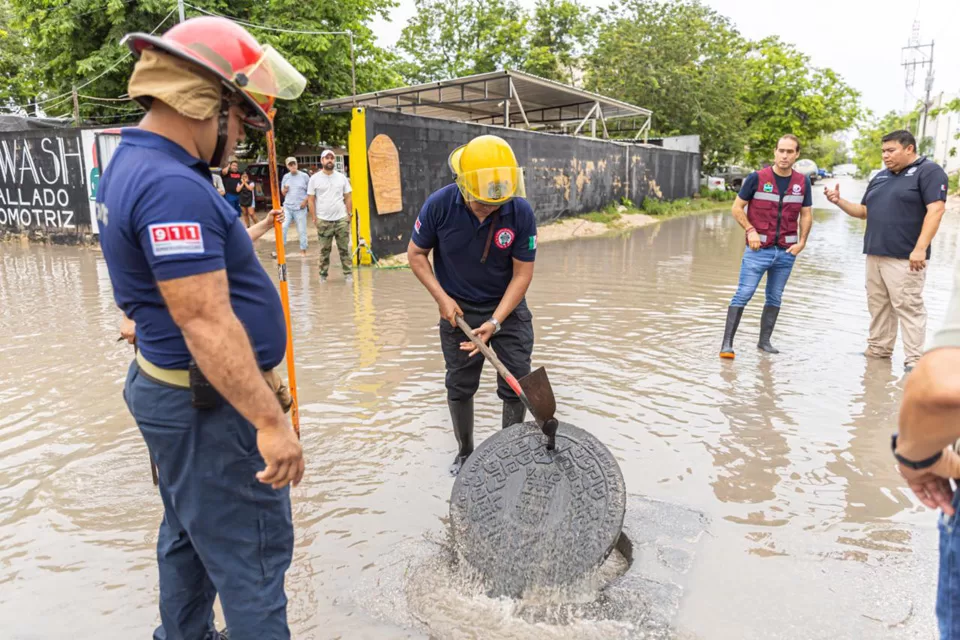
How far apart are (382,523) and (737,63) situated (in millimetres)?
34263

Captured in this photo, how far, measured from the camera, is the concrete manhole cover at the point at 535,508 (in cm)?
278

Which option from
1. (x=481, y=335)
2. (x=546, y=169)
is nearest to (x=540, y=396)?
(x=481, y=335)

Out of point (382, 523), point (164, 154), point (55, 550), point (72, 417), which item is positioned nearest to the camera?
point (164, 154)

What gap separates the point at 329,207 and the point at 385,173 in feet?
5.81

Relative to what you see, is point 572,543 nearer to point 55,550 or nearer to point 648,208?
point 55,550

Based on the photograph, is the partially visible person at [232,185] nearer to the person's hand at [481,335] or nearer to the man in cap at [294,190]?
the man in cap at [294,190]

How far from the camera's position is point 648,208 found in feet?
→ 77.7

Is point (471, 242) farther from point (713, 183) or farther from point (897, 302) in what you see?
point (713, 183)

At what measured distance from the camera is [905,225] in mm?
5598

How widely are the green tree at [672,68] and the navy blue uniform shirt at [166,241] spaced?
97.8 ft

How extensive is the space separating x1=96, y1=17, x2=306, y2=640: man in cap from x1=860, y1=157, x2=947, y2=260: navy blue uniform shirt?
5.44m

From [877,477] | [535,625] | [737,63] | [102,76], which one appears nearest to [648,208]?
[737,63]

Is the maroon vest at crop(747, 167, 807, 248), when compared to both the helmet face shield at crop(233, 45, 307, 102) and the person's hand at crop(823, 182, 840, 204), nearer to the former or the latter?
the person's hand at crop(823, 182, 840, 204)

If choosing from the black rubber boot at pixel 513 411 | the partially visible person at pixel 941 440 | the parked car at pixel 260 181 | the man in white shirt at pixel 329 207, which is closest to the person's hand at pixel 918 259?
the black rubber boot at pixel 513 411
